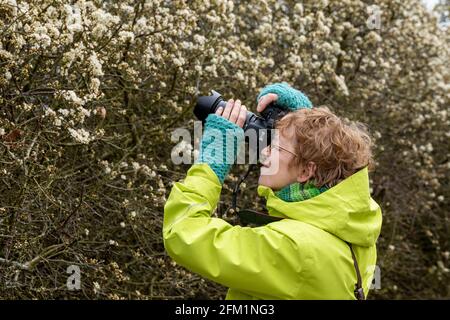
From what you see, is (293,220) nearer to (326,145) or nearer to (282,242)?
(282,242)

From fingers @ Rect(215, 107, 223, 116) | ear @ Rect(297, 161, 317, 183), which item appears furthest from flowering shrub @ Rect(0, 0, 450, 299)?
ear @ Rect(297, 161, 317, 183)

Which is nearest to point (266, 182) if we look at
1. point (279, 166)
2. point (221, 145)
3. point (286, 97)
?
point (279, 166)

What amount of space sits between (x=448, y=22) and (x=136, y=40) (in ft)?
18.6

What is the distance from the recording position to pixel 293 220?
2.05 meters

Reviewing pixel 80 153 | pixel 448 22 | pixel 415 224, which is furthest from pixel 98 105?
pixel 448 22

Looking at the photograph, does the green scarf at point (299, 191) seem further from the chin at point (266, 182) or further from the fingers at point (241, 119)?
the fingers at point (241, 119)

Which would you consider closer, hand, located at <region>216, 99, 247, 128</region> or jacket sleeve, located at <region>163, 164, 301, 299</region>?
jacket sleeve, located at <region>163, 164, 301, 299</region>

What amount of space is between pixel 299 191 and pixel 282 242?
22cm

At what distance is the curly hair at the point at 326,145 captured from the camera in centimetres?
213

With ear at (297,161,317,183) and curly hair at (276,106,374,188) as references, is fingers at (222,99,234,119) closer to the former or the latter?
curly hair at (276,106,374,188)

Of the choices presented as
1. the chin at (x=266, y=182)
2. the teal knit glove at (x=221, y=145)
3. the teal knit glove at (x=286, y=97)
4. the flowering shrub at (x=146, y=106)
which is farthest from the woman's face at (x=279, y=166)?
the flowering shrub at (x=146, y=106)

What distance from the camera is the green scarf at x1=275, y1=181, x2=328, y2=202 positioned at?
83.5 inches

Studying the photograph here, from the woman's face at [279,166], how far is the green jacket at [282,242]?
0.10 meters
